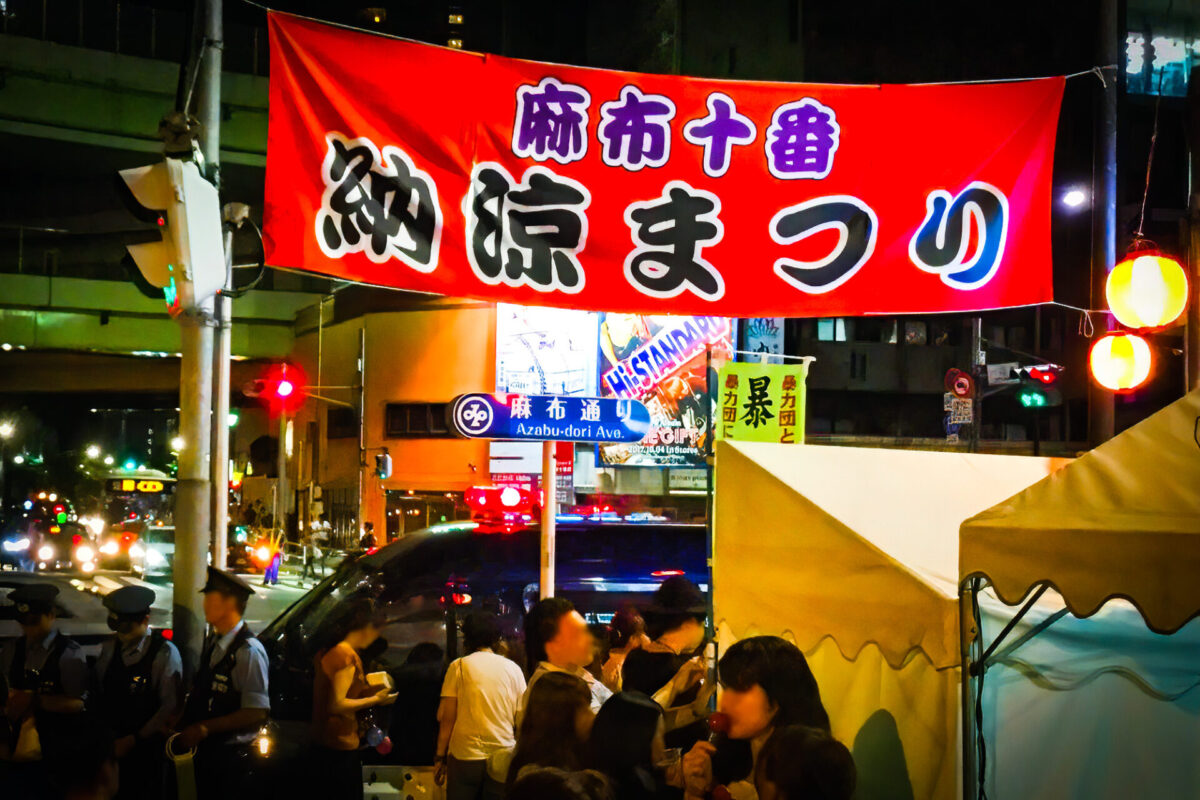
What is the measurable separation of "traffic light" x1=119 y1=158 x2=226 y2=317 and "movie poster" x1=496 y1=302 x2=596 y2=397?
2138 cm

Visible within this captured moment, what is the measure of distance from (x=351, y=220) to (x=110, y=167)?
31.3 meters

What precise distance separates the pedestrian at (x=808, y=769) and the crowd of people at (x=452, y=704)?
0.87 ft

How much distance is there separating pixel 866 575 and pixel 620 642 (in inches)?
130

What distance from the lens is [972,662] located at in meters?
4.26

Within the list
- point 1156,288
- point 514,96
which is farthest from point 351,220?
point 1156,288

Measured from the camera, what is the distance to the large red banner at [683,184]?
18.6 feet

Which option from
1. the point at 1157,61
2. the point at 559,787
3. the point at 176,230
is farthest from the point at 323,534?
the point at 1157,61

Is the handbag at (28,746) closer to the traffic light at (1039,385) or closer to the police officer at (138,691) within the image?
the police officer at (138,691)

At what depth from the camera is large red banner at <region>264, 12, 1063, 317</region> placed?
224 inches

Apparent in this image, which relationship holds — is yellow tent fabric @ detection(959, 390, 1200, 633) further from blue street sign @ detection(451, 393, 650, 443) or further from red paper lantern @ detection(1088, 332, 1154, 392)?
red paper lantern @ detection(1088, 332, 1154, 392)

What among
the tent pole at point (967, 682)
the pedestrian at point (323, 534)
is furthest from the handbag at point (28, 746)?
the pedestrian at point (323, 534)

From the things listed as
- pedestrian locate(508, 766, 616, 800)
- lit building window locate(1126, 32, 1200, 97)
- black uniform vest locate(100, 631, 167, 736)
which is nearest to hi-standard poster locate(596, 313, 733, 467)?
black uniform vest locate(100, 631, 167, 736)

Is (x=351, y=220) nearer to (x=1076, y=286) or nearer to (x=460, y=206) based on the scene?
(x=460, y=206)

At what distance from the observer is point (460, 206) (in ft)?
18.9
